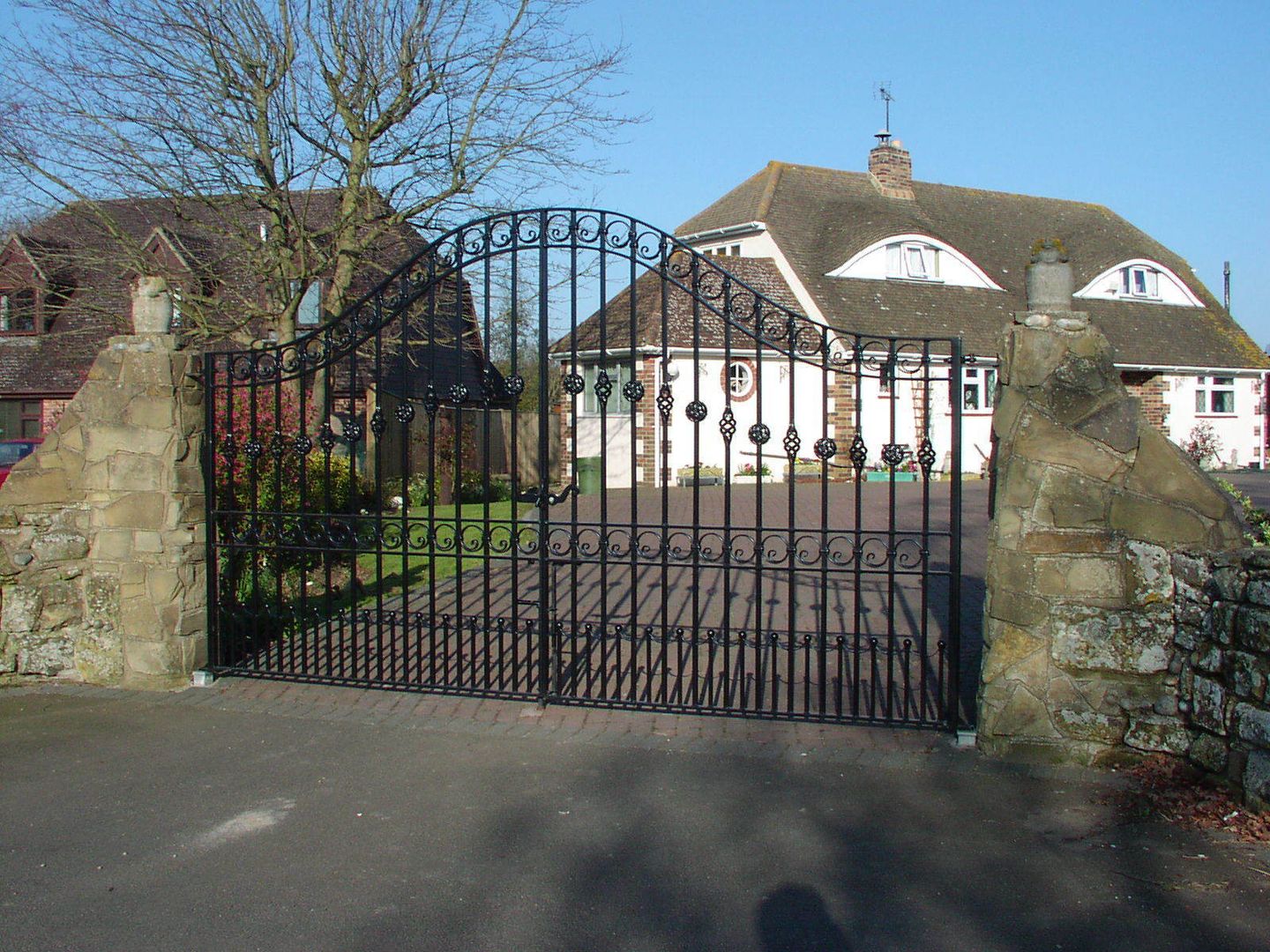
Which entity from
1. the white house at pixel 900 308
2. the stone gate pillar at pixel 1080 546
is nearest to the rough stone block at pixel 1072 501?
the stone gate pillar at pixel 1080 546

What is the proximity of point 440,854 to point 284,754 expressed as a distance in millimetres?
1624

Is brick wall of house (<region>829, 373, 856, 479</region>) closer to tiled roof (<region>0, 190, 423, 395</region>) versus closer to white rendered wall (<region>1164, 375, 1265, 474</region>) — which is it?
tiled roof (<region>0, 190, 423, 395</region>)

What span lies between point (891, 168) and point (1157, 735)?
95.5 ft

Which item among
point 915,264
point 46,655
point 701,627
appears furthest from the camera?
point 915,264

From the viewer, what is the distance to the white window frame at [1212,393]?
29.9 m

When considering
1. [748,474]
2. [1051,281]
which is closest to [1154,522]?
[1051,281]

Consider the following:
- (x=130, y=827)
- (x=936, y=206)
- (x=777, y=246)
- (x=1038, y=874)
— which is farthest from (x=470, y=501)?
(x=936, y=206)

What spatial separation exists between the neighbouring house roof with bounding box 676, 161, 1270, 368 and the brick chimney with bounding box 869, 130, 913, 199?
31 centimetres

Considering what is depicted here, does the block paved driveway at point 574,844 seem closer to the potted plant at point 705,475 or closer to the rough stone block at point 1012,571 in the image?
the rough stone block at point 1012,571

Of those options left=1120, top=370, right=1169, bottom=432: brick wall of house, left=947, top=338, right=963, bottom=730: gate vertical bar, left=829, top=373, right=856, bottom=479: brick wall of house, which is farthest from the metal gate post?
left=1120, top=370, right=1169, bottom=432: brick wall of house

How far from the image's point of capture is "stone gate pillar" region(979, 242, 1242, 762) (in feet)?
16.5

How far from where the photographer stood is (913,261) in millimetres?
27578

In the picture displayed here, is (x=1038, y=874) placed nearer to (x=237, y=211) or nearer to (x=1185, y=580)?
(x=1185, y=580)

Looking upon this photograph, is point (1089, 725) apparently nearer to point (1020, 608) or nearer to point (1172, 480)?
point (1020, 608)
